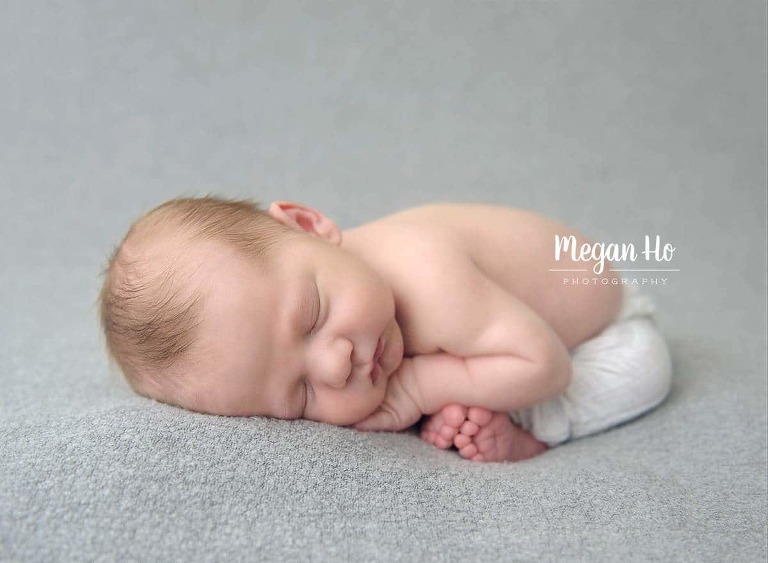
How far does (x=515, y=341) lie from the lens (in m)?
1.14

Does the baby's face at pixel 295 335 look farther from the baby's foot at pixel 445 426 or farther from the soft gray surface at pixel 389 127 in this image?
the soft gray surface at pixel 389 127

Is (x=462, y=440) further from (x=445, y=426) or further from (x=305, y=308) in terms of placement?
(x=305, y=308)

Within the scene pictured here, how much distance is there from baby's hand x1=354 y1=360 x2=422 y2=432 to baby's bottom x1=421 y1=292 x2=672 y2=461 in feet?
0.17

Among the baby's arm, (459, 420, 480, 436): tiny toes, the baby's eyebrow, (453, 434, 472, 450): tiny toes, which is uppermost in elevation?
the baby's eyebrow

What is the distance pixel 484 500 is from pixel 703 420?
0.59 meters

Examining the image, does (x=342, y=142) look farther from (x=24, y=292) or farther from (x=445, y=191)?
(x=24, y=292)

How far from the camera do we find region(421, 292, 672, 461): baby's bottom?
1.25m

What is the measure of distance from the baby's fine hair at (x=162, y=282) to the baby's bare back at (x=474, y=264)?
0.19 m

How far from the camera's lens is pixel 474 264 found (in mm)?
1223

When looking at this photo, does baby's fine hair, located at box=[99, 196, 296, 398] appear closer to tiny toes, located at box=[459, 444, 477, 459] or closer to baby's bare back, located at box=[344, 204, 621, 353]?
baby's bare back, located at box=[344, 204, 621, 353]

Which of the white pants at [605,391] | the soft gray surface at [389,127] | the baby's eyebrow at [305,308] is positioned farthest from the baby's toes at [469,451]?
the soft gray surface at [389,127]

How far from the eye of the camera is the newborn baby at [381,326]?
1.00 metres

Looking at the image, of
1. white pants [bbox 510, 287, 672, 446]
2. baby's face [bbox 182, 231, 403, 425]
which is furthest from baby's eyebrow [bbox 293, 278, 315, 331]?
white pants [bbox 510, 287, 672, 446]

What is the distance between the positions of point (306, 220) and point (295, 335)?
0.30 meters
